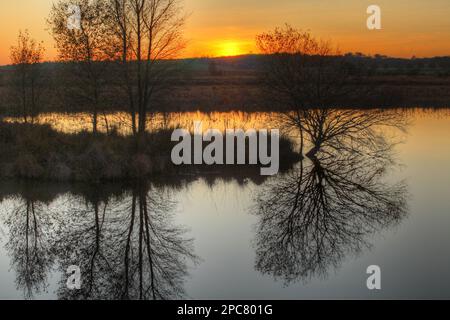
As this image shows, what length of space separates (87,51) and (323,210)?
1708 centimetres

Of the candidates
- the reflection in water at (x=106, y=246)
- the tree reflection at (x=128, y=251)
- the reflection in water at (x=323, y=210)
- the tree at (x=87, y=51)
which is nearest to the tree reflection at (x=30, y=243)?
the reflection in water at (x=106, y=246)

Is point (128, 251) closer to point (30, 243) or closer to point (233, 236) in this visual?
point (30, 243)

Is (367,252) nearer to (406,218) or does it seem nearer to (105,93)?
(406,218)

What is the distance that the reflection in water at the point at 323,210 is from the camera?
13648 millimetres

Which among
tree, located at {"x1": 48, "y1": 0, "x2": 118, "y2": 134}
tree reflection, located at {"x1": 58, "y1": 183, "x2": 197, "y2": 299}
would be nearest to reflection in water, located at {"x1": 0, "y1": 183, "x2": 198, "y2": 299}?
tree reflection, located at {"x1": 58, "y1": 183, "x2": 197, "y2": 299}

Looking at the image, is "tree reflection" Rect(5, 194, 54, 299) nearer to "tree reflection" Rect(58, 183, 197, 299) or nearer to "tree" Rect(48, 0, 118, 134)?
"tree reflection" Rect(58, 183, 197, 299)

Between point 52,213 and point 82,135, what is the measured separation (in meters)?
9.47

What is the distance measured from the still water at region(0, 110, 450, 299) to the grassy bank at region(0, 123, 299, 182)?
3.15 feet

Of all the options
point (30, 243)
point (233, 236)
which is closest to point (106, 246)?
point (30, 243)

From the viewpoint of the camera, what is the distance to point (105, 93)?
3000 centimetres

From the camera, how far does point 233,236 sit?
51.2 feet

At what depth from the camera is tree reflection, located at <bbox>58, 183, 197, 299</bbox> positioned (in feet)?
38.7

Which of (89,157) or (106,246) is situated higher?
(89,157)
